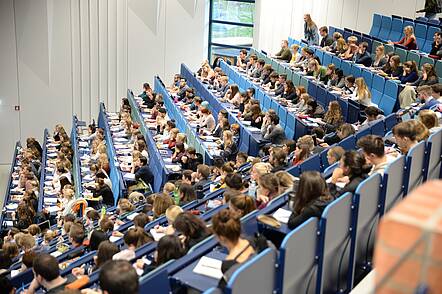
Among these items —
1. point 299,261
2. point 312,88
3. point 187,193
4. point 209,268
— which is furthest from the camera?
point 312,88

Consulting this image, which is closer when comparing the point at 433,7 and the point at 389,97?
the point at 389,97

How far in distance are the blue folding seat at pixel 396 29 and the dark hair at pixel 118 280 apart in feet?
34.4

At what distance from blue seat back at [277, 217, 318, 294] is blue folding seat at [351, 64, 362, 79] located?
272 inches

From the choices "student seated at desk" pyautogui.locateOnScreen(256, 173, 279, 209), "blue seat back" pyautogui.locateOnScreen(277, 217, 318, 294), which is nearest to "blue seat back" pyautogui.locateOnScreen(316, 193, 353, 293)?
"blue seat back" pyautogui.locateOnScreen(277, 217, 318, 294)

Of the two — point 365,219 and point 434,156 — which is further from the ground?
point 434,156

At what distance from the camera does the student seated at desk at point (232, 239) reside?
10.2 feet

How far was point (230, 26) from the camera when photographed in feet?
53.2

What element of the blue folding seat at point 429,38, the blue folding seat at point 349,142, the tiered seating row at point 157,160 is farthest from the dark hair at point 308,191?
the blue folding seat at point 429,38

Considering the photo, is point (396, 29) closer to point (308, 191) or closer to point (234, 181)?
point (234, 181)

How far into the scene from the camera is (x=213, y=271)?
11.0ft

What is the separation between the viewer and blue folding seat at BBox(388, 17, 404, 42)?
12.0 meters

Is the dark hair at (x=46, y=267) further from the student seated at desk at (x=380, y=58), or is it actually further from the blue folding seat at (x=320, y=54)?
the blue folding seat at (x=320, y=54)

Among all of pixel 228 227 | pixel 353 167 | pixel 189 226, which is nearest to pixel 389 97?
pixel 353 167

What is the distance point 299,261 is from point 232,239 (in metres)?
0.38
